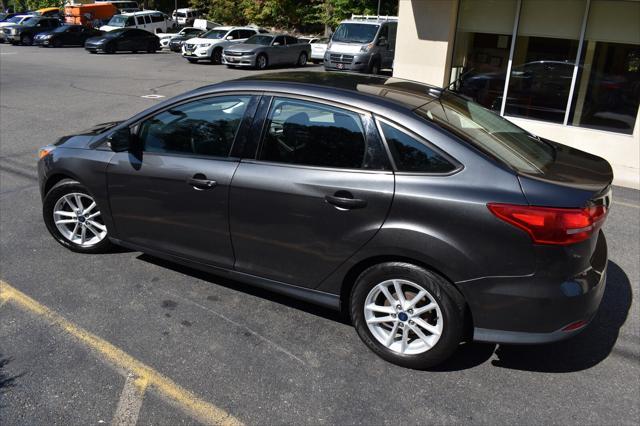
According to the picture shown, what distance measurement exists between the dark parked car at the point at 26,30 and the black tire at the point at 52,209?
33647mm

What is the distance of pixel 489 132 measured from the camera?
3523 mm

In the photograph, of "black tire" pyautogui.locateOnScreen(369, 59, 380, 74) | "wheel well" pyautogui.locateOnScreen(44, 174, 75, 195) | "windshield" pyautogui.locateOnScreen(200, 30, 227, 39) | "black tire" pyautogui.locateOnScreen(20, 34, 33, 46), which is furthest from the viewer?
"black tire" pyautogui.locateOnScreen(20, 34, 33, 46)

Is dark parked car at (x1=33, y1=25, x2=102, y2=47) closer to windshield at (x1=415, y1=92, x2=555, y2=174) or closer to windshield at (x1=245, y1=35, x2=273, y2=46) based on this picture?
windshield at (x1=245, y1=35, x2=273, y2=46)

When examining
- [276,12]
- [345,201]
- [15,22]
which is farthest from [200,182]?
[276,12]

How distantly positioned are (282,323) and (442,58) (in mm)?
8184

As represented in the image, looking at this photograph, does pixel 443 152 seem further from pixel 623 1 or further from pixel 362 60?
pixel 362 60

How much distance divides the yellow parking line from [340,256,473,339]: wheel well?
1.06 metres

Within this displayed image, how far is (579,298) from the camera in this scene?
9.66ft

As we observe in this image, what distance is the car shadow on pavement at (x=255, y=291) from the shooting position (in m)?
3.90

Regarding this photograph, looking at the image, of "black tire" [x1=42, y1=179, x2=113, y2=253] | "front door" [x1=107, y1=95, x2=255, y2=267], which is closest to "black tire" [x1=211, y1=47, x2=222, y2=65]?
"black tire" [x1=42, y1=179, x2=113, y2=253]

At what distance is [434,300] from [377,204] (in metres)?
0.65

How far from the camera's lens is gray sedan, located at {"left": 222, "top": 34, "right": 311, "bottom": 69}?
2153 centimetres

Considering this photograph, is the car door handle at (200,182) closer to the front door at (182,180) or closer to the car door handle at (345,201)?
the front door at (182,180)

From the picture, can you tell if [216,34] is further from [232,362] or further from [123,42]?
[232,362]
